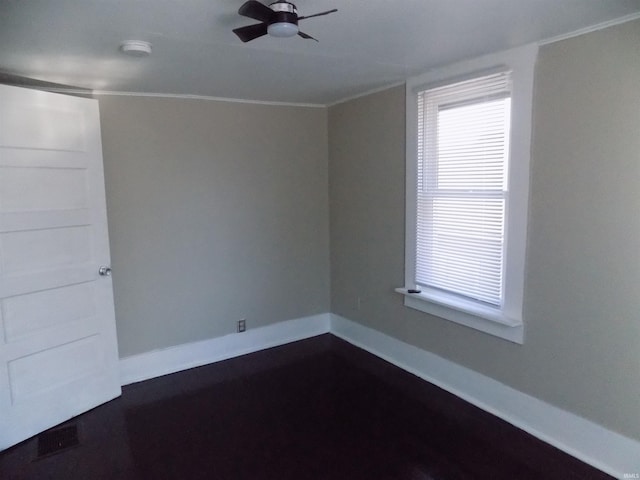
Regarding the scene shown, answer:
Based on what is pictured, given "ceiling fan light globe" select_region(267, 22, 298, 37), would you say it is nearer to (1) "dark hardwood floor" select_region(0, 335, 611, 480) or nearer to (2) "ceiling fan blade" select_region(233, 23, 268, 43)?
(2) "ceiling fan blade" select_region(233, 23, 268, 43)

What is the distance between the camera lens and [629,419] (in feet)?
7.55

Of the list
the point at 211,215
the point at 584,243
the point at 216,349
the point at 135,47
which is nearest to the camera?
the point at 135,47

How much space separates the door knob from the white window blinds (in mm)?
2428

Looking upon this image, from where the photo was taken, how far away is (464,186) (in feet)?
10.1

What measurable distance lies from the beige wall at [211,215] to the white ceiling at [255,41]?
1.50ft

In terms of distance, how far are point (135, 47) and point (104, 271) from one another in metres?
1.71

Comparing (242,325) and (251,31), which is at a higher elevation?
(251,31)

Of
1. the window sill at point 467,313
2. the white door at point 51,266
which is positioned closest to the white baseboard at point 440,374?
the window sill at point 467,313

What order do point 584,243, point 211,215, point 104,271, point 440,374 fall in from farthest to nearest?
point 211,215, point 440,374, point 104,271, point 584,243

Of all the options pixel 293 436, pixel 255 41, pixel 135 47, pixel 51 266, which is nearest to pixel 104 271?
pixel 51 266

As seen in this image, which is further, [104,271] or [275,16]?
[104,271]

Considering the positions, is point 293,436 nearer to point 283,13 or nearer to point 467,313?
point 467,313

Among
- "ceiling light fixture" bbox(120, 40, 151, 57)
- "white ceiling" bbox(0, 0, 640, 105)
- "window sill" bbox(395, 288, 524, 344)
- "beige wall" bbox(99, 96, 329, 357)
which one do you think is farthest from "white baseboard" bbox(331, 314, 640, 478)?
"ceiling light fixture" bbox(120, 40, 151, 57)

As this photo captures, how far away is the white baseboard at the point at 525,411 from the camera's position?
2.36m
